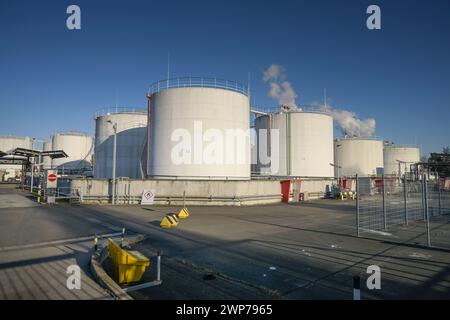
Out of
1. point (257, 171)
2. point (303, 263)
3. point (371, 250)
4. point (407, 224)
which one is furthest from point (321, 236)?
point (257, 171)

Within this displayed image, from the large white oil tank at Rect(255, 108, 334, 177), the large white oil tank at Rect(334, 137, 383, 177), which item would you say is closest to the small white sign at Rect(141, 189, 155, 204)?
the large white oil tank at Rect(255, 108, 334, 177)

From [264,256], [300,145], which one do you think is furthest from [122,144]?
[264,256]

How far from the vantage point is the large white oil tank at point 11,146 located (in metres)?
71.1

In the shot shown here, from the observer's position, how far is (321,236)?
11297mm

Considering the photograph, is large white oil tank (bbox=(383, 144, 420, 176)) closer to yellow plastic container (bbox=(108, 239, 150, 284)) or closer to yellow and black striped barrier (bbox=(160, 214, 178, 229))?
yellow and black striped barrier (bbox=(160, 214, 178, 229))

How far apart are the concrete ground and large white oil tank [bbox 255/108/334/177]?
63.1 feet

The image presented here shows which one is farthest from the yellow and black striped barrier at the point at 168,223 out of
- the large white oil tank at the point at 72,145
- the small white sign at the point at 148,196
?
the large white oil tank at the point at 72,145

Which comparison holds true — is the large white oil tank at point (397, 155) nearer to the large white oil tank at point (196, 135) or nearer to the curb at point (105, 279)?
the large white oil tank at point (196, 135)

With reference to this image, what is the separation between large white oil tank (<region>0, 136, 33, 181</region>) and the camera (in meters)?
71.1

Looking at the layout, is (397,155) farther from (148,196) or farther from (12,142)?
(12,142)

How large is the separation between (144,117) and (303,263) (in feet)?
104

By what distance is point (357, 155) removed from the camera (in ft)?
156

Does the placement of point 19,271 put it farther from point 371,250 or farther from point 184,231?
point 371,250

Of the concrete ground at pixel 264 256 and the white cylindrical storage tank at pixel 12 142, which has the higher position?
the white cylindrical storage tank at pixel 12 142
